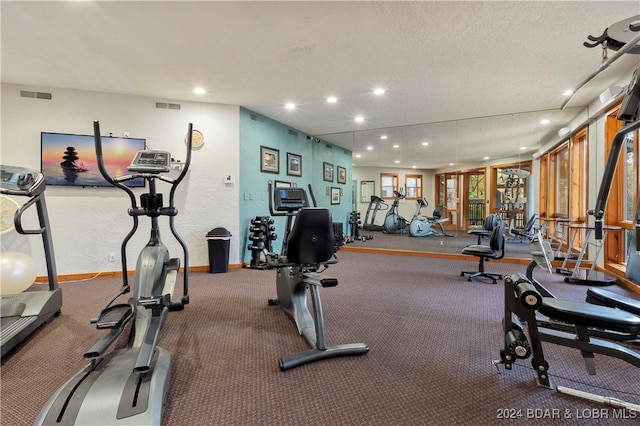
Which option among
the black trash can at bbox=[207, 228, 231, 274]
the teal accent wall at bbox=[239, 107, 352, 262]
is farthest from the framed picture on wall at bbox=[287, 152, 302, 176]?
the black trash can at bbox=[207, 228, 231, 274]

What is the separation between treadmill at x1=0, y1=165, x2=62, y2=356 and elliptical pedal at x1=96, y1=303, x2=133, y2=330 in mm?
797

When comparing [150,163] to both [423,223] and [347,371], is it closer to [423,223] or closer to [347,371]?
[347,371]

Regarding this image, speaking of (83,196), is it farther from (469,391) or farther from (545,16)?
(545,16)

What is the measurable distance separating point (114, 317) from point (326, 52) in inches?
118

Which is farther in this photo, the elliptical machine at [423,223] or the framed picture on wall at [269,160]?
the elliptical machine at [423,223]

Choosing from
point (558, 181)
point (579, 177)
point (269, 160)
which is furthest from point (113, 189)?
point (558, 181)

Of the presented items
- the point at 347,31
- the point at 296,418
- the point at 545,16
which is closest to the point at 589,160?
the point at 545,16

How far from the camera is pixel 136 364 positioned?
146 cm

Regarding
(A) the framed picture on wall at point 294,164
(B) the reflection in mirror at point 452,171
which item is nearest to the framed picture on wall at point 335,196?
(B) the reflection in mirror at point 452,171

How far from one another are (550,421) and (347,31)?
3.12 m

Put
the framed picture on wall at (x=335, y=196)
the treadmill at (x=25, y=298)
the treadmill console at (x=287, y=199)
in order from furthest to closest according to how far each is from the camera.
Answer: the framed picture on wall at (x=335, y=196) → the treadmill console at (x=287, y=199) → the treadmill at (x=25, y=298)

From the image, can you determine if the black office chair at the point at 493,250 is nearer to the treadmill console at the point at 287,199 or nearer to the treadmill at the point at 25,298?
the treadmill console at the point at 287,199

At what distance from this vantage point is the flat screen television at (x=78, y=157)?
12.8 feet

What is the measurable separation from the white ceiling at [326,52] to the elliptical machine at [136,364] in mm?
1471
